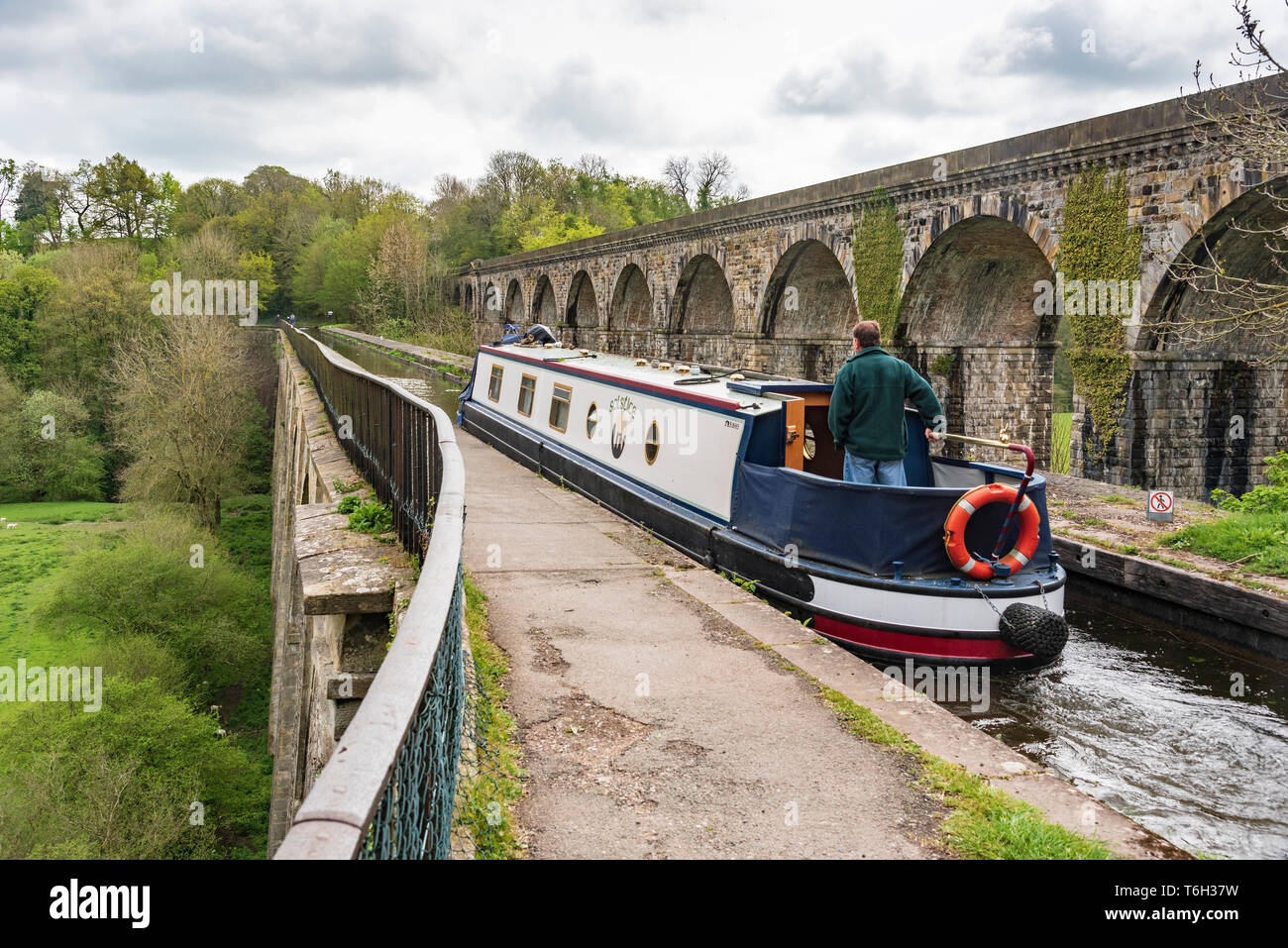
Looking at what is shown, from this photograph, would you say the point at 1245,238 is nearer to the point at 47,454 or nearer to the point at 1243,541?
the point at 1243,541

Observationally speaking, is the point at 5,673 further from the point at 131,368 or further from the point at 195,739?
the point at 131,368

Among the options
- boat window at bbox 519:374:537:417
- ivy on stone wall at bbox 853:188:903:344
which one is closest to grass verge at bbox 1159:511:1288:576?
boat window at bbox 519:374:537:417

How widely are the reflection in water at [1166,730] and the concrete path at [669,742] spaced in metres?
1.65

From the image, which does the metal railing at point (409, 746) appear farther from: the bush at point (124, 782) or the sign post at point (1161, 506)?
the bush at point (124, 782)

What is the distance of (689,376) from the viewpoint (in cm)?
855

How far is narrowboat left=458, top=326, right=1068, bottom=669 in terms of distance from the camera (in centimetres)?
586

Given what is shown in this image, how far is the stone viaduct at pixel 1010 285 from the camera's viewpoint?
9.77 meters

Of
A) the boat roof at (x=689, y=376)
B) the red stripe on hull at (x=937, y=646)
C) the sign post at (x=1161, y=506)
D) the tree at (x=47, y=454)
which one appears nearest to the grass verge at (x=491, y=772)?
the red stripe on hull at (x=937, y=646)

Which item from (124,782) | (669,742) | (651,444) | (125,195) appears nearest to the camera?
(669,742)

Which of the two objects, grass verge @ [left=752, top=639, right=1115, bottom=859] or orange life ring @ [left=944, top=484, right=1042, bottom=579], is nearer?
grass verge @ [left=752, top=639, right=1115, bottom=859]

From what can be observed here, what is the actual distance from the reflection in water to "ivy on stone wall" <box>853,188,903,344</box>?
833 cm

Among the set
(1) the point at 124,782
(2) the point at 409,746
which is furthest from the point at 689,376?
(1) the point at 124,782

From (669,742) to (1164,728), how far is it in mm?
3575

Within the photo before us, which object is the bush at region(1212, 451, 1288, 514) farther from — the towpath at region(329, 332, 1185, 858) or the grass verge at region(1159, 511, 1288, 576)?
the towpath at region(329, 332, 1185, 858)
